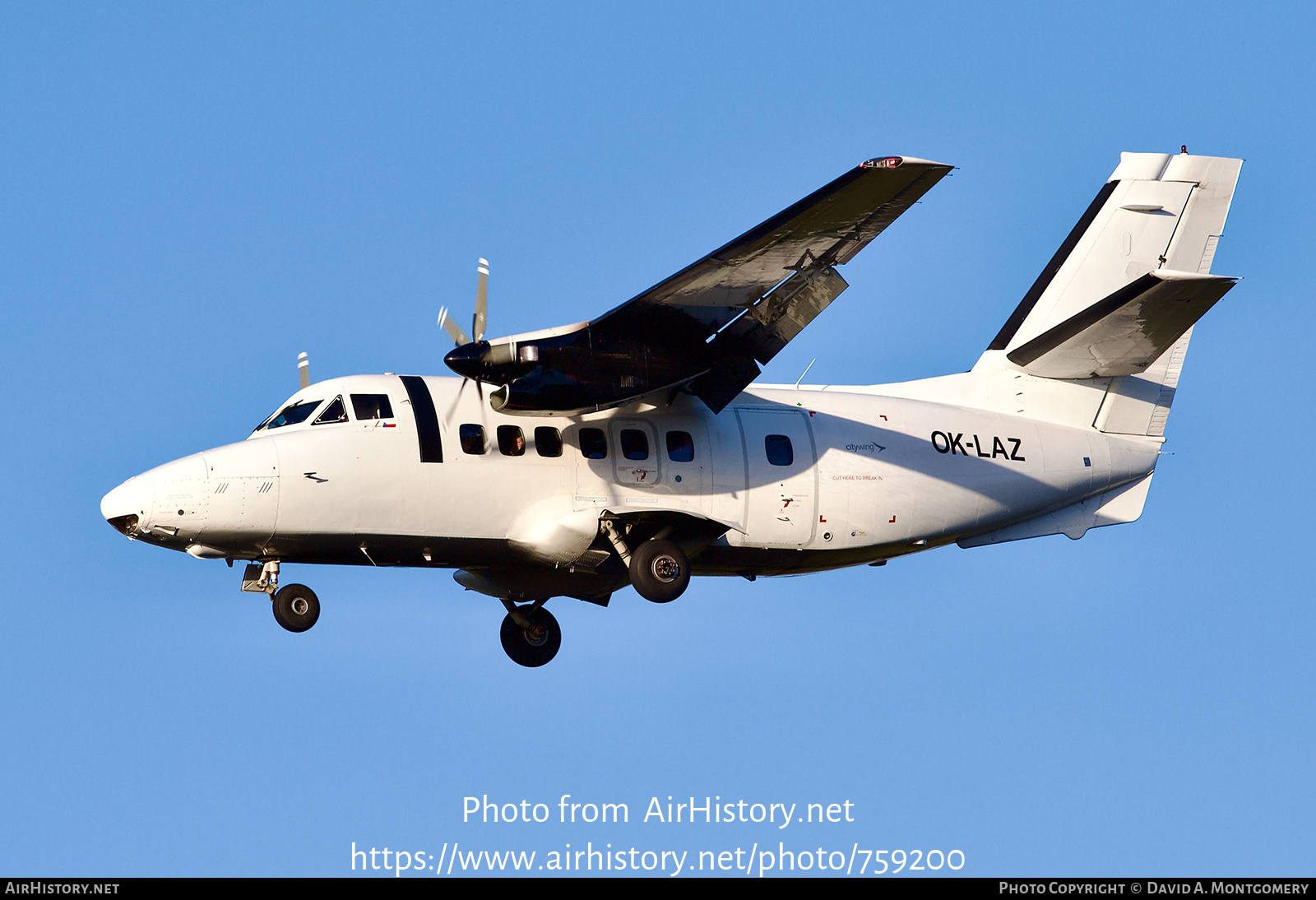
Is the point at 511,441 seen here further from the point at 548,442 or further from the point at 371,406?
the point at 371,406

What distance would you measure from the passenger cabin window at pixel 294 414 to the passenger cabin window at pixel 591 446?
8.85 ft

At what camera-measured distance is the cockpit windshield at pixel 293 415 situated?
56.8ft

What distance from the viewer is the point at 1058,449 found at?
2008 centimetres

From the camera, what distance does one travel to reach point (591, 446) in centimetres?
1789

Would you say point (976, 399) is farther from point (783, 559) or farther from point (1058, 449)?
point (783, 559)

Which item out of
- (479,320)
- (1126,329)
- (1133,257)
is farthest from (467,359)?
(1133,257)

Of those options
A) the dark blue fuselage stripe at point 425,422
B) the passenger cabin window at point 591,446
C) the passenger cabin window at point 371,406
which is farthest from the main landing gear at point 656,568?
the passenger cabin window at point 371,406

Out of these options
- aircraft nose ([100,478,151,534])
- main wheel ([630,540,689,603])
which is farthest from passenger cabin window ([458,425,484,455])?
aircraft nose ([100,478,151,534])

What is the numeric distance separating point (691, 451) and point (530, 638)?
9.96ft

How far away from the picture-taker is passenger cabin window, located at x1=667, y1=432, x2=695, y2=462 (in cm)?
1817

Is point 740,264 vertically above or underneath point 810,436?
above
